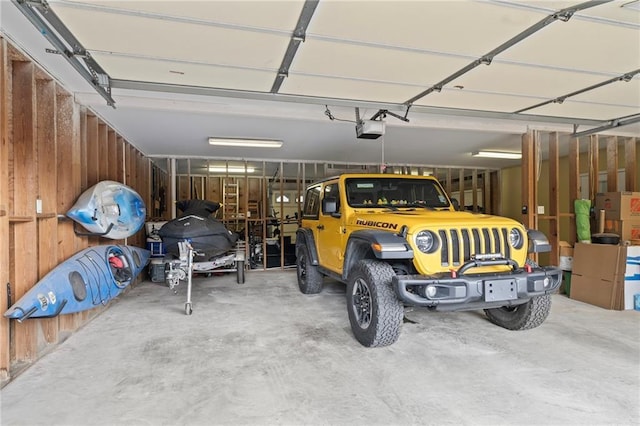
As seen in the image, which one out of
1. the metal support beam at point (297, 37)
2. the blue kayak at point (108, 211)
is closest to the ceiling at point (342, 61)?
the metal support beam at point (297, 37)

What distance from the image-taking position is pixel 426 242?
286 cm

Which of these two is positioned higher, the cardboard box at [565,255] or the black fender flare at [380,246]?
the black fender flare at [380,246]

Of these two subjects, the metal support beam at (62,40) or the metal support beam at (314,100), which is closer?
the metal support beam at (62,40)

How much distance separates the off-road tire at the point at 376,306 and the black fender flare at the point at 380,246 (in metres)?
0.16

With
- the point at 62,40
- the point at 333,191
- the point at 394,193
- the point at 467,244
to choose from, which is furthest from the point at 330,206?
the point at 62,40

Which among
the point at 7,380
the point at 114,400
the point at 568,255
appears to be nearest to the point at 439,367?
the point at 114,400

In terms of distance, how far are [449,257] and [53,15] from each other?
3.37 metres

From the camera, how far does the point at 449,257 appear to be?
2.84 meters

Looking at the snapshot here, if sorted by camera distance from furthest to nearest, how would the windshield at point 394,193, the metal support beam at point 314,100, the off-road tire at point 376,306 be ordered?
the windshield at point 394,193 < the metal support beam at point 314,100 < the off-road tire at point 376,306

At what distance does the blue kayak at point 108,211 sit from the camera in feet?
11.7

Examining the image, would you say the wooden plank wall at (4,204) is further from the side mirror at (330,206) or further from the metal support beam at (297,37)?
the side mirror at (330,206)

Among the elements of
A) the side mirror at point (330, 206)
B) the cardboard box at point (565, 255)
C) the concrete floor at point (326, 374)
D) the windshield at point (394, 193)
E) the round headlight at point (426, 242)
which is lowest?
the concrete floor at point (326, 374)

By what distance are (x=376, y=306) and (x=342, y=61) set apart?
2.14 meters

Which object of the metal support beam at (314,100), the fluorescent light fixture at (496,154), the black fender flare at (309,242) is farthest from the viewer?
the fluorescent light fixture at (496,154)
